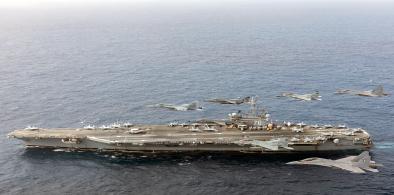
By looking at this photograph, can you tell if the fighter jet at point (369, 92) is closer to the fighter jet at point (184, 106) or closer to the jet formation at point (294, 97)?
the jet formation at point (294, 97)

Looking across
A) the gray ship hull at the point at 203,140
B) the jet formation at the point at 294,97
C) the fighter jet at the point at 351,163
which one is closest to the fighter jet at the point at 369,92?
the jet formation at the point at 294,97

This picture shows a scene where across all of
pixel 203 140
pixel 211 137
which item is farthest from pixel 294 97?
pixel 203 140

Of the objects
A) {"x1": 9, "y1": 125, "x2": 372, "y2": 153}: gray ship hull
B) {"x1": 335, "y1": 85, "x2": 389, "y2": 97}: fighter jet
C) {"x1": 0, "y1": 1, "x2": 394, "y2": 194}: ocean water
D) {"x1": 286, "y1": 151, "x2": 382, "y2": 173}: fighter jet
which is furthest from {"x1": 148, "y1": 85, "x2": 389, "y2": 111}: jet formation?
{"x1": 286, "y1": 151, "x2": 382, "y2": 173}: fighter jet

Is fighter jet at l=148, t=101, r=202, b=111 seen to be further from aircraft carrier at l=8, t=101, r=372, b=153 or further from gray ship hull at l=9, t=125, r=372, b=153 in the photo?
gray ship hull at l=9, t=125, r=372, b=153

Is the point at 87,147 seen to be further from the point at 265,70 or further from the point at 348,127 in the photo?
the point at 265,70

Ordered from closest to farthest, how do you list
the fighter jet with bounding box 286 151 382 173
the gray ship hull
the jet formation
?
the fighter jet with bounding box 286 151 382 173 → the gray ship hull → the jet formation

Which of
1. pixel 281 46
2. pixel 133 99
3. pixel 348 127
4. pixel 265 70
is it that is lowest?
pixel 348 127

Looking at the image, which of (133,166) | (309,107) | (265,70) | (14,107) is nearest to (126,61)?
(265,70)
